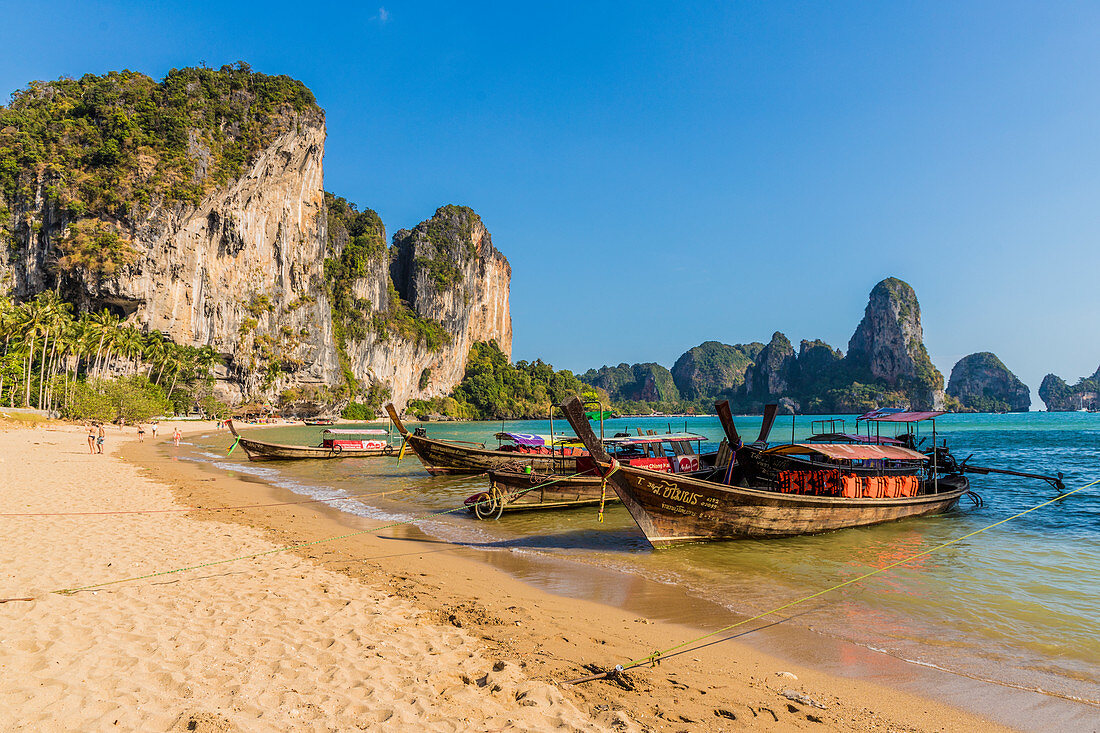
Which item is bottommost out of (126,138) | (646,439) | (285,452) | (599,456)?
(285,452)

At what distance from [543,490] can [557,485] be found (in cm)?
40

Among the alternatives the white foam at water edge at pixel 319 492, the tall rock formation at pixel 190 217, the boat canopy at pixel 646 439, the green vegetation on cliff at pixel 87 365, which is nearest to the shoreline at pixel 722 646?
the white foam at water edge at pixel 319 492

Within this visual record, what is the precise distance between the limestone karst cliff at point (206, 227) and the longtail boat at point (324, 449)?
44938mm

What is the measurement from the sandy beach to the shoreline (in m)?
0.05

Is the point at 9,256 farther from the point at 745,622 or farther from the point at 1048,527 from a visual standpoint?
the point at 1048,527

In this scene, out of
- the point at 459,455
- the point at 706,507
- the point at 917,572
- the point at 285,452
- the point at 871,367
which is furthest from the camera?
the point at 871,367

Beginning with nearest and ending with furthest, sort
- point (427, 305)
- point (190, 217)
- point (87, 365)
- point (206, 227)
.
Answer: point (87, 365) → point (190, 217) → point (206, 227) → point (427, 305)

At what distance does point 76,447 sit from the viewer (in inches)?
1049

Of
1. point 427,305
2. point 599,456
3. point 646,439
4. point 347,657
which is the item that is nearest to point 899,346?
point 427,305

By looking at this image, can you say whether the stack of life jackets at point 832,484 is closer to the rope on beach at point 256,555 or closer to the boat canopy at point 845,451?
the boat canopy at point 845,451

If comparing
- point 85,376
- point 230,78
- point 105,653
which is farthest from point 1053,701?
point 230,78

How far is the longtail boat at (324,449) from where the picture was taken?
27.8 m

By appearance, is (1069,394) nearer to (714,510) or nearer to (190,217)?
(714,510)

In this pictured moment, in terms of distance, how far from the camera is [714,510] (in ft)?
33.4
